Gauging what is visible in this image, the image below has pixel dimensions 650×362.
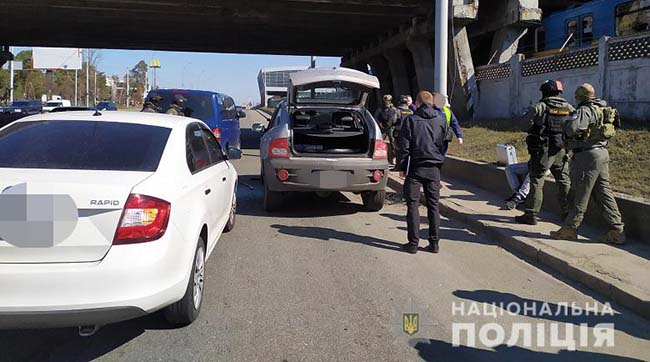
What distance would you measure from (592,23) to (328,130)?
13816mm

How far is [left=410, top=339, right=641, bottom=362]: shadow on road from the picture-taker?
12.5ft

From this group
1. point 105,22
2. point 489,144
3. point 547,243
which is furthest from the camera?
point 105,22

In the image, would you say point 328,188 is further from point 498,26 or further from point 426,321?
point 498,26

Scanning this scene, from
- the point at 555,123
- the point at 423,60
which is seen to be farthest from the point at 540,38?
the point at 555,123

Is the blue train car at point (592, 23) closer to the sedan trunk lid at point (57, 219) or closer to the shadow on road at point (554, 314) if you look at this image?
the shadow on road at point (554, 314)

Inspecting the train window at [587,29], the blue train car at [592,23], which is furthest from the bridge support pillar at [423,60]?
the train window at [587,29]

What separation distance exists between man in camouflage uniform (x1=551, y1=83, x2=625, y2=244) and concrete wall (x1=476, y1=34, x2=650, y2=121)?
7090 millimetres

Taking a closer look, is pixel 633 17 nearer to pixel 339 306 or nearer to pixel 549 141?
pixel 549 141

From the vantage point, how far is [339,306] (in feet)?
15.4

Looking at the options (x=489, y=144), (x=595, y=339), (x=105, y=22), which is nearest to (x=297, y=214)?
(x=595, y=339)

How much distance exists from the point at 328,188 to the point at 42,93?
104612mm

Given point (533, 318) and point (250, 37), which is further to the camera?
point (250, 37)

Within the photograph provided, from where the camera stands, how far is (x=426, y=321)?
4.41 meters
